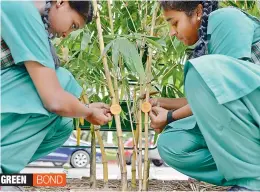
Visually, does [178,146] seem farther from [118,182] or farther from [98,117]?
[118,182]

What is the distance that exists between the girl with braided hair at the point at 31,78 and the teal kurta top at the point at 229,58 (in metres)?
0.31

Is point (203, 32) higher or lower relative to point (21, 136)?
higher

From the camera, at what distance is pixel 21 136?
103cm

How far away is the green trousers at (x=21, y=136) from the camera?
1001 millimetres

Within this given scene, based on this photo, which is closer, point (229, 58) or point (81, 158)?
point (229, 58)

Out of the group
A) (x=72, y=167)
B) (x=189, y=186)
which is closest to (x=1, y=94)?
(x=72, y=167)

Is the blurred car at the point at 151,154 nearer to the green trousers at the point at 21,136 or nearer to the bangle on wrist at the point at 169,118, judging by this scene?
the bangle on wrist at the point at 169,118

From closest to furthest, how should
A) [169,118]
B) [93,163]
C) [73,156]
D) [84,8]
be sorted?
1. [84,8]
2. [169,118]
3. [93,163]
4. [73,156]

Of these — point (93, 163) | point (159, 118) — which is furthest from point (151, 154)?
point (159, 118)

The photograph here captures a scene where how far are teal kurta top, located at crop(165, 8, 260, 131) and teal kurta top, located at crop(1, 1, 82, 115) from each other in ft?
1.13

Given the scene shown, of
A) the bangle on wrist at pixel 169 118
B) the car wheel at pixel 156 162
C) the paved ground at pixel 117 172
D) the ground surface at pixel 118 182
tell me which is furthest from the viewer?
the car wheel at pixel 156 162

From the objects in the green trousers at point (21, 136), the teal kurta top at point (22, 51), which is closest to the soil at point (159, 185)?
the green trousers at point (21, 136)

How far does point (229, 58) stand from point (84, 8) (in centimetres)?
38

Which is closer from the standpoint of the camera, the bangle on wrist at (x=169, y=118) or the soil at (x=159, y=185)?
the bangle on wrist at (x=169, y=118)
